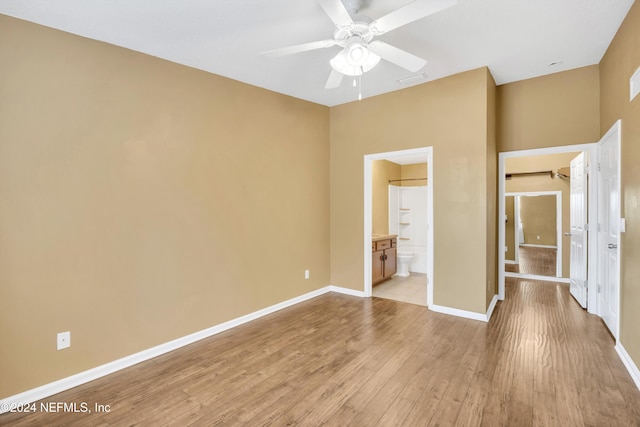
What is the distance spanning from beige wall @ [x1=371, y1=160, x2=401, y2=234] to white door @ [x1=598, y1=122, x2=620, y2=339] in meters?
3.32

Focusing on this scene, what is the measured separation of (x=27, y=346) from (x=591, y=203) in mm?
5830

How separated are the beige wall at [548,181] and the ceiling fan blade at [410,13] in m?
5.17

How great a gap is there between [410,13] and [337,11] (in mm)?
434

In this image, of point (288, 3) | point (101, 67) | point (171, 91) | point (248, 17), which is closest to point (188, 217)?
point (171, 91)

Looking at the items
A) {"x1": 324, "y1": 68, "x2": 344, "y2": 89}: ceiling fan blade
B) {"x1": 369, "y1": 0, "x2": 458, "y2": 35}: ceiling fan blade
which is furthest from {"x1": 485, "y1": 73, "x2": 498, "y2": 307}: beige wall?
{"x1": 369, "y1": 0, "x2": 458, "y2": 35}: ceiling fan blade

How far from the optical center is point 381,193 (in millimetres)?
6359

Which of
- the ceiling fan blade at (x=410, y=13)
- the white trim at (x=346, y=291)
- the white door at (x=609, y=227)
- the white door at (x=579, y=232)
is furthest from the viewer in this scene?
the white trim at (x=346, y=291)

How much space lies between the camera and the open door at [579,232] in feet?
12.6

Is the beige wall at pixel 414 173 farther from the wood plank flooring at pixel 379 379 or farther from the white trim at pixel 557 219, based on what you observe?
the wood plank flooring at pixel 379 379

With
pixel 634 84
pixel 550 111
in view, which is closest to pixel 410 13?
pixel 634 84

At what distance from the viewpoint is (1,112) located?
215 centimetres

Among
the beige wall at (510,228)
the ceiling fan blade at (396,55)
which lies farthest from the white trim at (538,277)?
the ceiling fan blade at (396,55)

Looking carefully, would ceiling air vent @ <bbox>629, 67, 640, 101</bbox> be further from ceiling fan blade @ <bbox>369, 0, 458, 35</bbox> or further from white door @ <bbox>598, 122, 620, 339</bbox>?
ceiling fan blade @ <bbox>369, 0, 458, 35</bbox>

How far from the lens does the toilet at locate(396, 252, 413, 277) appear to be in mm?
5887
